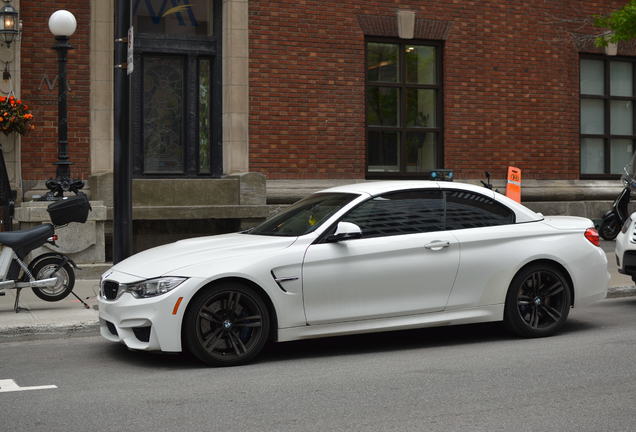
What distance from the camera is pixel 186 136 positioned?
1473 cm

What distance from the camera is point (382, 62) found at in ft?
52.2

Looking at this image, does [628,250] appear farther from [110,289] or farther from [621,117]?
[621,117]

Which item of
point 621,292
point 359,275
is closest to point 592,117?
point 621,292

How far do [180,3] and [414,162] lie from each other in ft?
16.2

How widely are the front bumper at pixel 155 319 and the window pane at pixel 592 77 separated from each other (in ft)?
41.8

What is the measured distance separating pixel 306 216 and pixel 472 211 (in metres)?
1.53

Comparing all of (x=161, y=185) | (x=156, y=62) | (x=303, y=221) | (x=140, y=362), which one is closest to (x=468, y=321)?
(x=303, y=221)

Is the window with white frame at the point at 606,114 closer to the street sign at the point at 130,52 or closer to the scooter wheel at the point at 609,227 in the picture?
the scooter wheel at the point at 609,227

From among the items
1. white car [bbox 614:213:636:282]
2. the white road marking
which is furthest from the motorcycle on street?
white car [bbox 614:213:636:282]

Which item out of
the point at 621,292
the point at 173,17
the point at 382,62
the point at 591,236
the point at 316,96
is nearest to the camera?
the point at 591,236

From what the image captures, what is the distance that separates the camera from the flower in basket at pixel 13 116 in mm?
12828

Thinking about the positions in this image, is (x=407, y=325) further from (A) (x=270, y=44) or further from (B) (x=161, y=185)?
(A) (x=270, y=44)

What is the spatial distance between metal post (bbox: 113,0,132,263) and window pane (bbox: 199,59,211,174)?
4.56 metres

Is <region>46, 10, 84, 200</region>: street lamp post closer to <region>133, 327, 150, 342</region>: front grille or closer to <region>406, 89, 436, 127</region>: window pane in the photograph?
<region>133, 327, 150, 342</region>: front grille
